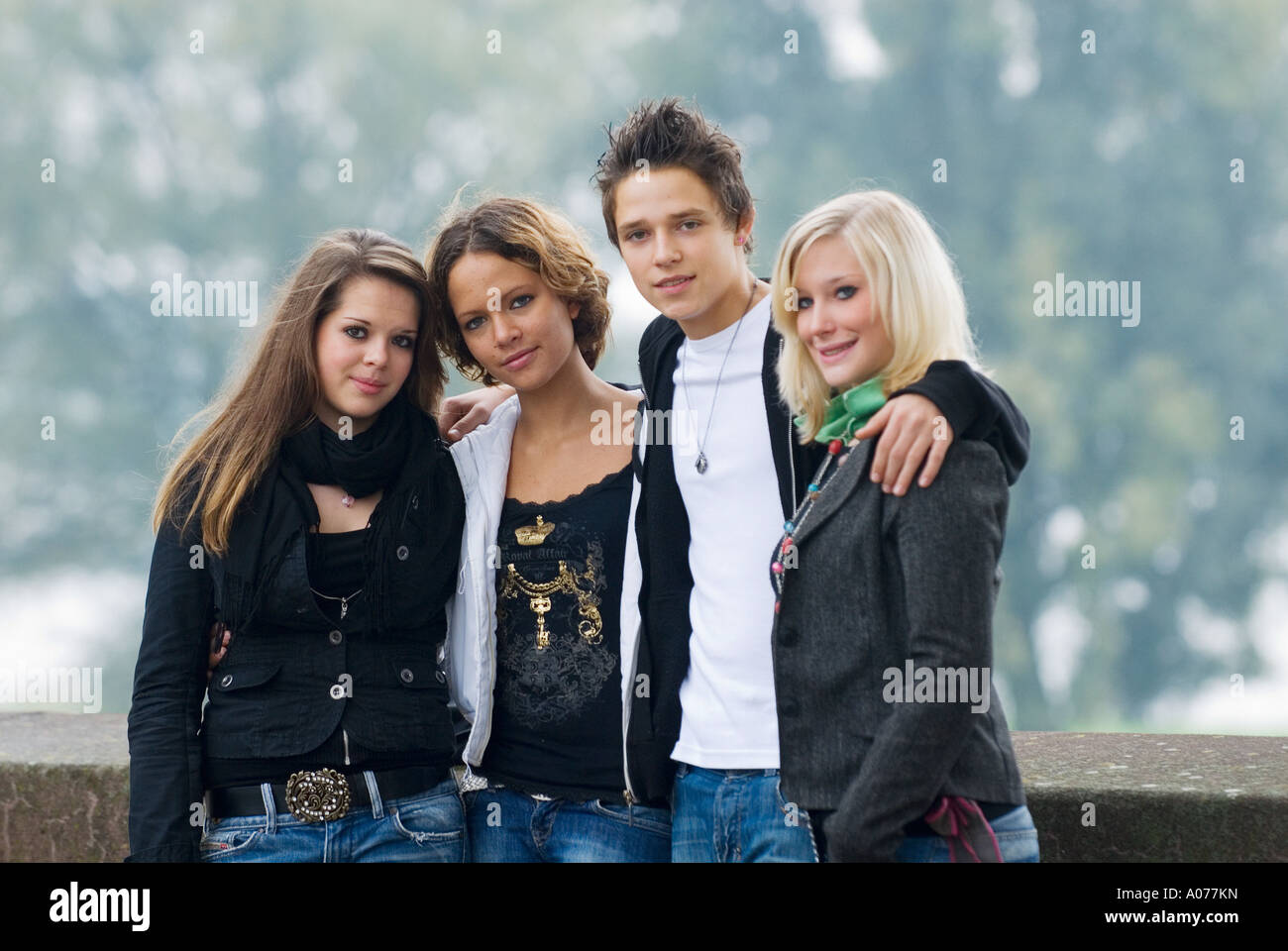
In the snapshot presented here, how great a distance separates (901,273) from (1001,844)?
3.05 feet

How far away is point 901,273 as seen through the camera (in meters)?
2.19

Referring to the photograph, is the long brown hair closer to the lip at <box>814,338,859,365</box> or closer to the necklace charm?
the necklace charm

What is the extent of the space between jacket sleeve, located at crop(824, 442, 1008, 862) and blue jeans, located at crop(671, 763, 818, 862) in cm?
25

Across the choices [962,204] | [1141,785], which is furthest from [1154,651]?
[1141,785]

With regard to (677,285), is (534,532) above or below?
below

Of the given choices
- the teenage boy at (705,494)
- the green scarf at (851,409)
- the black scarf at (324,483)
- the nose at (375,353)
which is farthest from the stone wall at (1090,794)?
Answer: the nose at (375,353)

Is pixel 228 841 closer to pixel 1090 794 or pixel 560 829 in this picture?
pixel 560 829

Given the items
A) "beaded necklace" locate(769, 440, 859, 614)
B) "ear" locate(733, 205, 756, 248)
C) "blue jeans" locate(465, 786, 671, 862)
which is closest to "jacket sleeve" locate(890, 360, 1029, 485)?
"beaded necklace" locate(769, 440, 859, 614)

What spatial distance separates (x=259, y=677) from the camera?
252cm

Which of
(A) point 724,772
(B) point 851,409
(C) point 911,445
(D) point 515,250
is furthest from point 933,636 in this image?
(D) point 515,250

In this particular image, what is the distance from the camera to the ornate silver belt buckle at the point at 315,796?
2.46 meters

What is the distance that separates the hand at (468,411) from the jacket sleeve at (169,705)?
0.64m

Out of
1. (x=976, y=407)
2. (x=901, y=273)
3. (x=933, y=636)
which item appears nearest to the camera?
(x=933, y=636)
